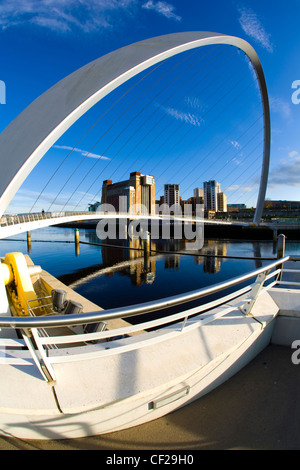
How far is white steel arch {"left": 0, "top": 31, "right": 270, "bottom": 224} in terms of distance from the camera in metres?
5.80

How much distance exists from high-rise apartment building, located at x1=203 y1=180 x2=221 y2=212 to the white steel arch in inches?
3690

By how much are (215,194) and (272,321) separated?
4122 inches

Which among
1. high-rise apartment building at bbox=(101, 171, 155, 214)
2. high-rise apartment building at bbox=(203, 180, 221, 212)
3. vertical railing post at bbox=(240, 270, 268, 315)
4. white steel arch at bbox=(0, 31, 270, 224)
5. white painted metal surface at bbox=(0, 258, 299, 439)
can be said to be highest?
high-rise apartment building at bbox=(203, 180, 221, 212)

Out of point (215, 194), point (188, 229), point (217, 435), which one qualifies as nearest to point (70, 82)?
point (217, 435)

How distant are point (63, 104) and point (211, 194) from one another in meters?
102

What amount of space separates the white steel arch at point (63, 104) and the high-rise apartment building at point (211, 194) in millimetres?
93732

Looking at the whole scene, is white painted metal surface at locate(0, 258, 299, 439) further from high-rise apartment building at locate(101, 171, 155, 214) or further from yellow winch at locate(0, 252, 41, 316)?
high-rise apartment building at locate(101, 171, 155, 214)

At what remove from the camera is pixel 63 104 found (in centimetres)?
723

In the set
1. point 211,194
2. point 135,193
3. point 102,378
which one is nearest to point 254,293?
point 102,378

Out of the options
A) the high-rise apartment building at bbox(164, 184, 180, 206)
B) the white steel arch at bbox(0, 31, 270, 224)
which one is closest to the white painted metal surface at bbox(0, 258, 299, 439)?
the white steel arch at bbox(0, 31, 270, 224)

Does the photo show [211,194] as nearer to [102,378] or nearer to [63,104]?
[63,104]

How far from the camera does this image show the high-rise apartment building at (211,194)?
100312 mm

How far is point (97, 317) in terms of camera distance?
112 cm
